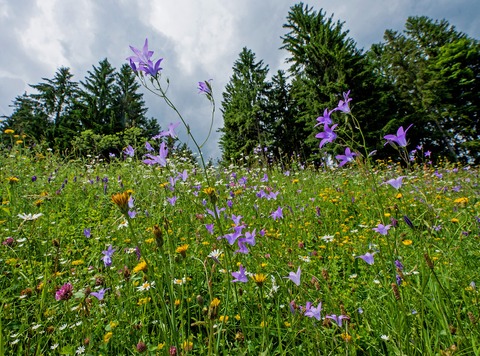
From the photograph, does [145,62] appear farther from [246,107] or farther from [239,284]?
[246,107]

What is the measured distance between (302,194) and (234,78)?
18198 mm

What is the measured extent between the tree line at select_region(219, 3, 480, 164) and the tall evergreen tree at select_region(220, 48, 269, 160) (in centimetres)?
7

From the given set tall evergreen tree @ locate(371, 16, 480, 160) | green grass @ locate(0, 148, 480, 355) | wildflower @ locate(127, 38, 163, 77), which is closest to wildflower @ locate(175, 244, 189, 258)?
green grass @ locate(0, 148, 480, 355)

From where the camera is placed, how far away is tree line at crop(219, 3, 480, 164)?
14.6 m

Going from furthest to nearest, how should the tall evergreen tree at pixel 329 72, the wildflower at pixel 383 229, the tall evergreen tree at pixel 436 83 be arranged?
the tall evergreen tree at pixel 436 83, the tall evergreen tree at pixel 329 72, the wildflower at pixel 383 229

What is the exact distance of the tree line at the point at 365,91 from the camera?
14.6 meters

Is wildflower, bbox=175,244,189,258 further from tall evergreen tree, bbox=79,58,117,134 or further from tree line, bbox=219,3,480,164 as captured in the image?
tall evergreen tree, bbox=79,58,117,134

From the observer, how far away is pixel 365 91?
1477 cm

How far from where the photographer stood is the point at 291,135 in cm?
1942

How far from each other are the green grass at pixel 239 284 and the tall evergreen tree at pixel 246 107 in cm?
1585

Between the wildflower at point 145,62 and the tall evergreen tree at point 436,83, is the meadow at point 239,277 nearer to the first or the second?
the wildflower at point 145,62

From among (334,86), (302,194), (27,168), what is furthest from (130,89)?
(302,194)

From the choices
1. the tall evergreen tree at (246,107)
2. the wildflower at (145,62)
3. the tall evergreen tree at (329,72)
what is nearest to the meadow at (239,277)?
the wildflower at (145,62)

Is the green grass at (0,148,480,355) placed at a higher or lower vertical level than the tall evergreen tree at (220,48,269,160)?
lower
